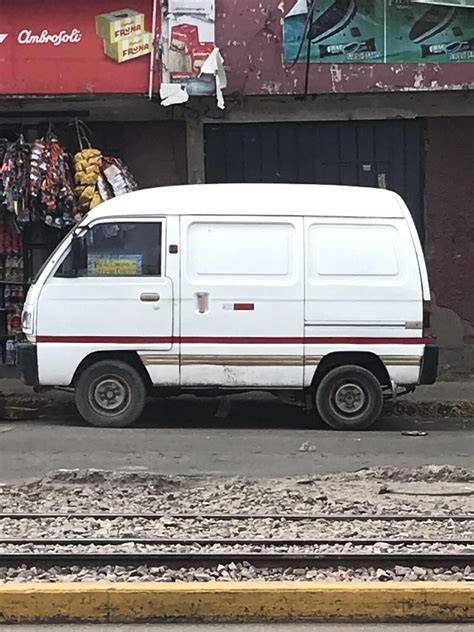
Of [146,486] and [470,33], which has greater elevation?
[470,33]

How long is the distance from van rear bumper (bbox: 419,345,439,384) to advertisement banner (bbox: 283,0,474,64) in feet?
12.9

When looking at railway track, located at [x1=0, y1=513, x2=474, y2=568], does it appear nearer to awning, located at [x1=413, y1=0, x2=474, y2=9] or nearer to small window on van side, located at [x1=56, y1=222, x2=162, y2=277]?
small window on van side, located at [x1=56, y1=222, x2=162, y2=277]

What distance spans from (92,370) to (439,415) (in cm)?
409

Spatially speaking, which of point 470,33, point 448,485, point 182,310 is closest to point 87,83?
point 182,310

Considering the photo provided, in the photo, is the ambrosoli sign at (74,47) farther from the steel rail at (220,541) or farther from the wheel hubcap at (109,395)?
the steel rail at (220,541)

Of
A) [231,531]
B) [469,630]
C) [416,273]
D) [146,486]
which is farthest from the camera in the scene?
[416,273]

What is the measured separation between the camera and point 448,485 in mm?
8633

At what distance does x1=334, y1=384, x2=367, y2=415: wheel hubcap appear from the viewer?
428 inches

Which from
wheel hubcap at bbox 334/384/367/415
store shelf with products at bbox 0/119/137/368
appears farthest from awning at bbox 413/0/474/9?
wheel hubcap at bbox 334/384/367/415

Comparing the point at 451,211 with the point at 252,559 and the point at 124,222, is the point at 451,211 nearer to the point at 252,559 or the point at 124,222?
the point at 124,222

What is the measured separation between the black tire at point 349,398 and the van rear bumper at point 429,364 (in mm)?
458

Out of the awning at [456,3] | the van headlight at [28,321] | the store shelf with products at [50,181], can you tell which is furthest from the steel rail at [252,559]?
the awning at [456,3]

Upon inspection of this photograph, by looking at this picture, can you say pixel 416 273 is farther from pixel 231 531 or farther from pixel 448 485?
pixel 231 531

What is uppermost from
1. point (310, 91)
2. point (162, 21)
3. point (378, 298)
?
point (162, 21)
